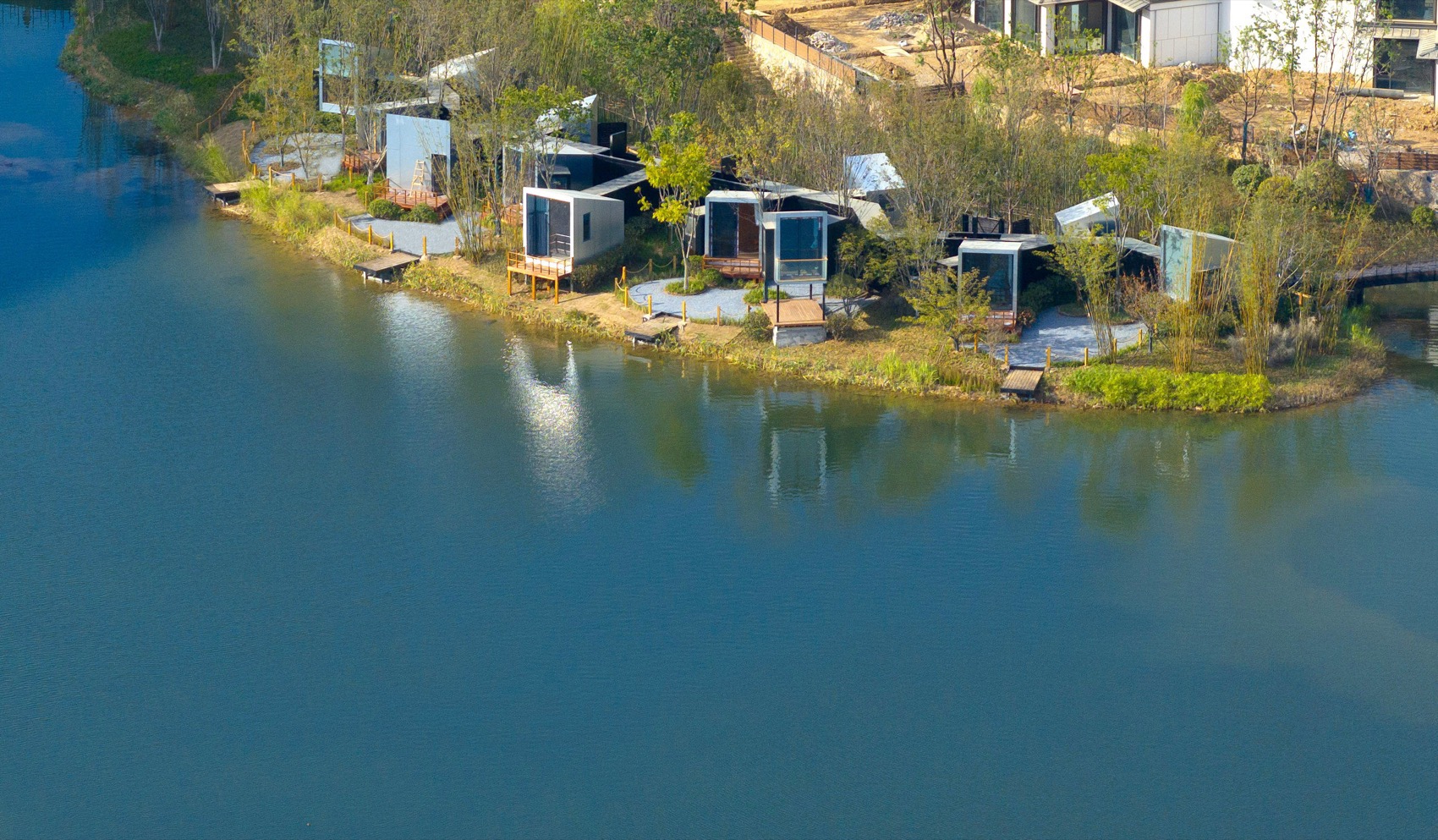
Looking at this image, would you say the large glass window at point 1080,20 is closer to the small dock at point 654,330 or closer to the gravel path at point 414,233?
the small dock at point 654,330

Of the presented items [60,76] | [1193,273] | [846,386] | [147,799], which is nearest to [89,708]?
[147,799]

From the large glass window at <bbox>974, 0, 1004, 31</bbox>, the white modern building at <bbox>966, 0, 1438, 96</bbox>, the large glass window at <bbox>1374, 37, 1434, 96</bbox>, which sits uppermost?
the large glass window at <bbox>974, 0, 1004, 31</bbox>

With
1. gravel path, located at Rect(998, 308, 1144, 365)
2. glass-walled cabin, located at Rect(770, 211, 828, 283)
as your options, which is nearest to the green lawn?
glass-walled cabin, located at Rect(770, 211, 828, 283)

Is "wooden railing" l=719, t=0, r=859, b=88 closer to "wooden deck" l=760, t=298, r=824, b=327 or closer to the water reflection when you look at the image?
"wooden deck" l=760, t=298, r=824, b=327

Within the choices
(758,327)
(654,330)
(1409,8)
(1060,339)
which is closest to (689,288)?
(654,330)

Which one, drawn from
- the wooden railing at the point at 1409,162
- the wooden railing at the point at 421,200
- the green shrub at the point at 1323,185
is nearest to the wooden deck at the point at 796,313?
the wooden railing at the point at 421,200

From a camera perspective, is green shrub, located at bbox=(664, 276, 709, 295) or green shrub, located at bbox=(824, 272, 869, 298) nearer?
green shrub, located at bbox=(824, 272, 869, 298)
